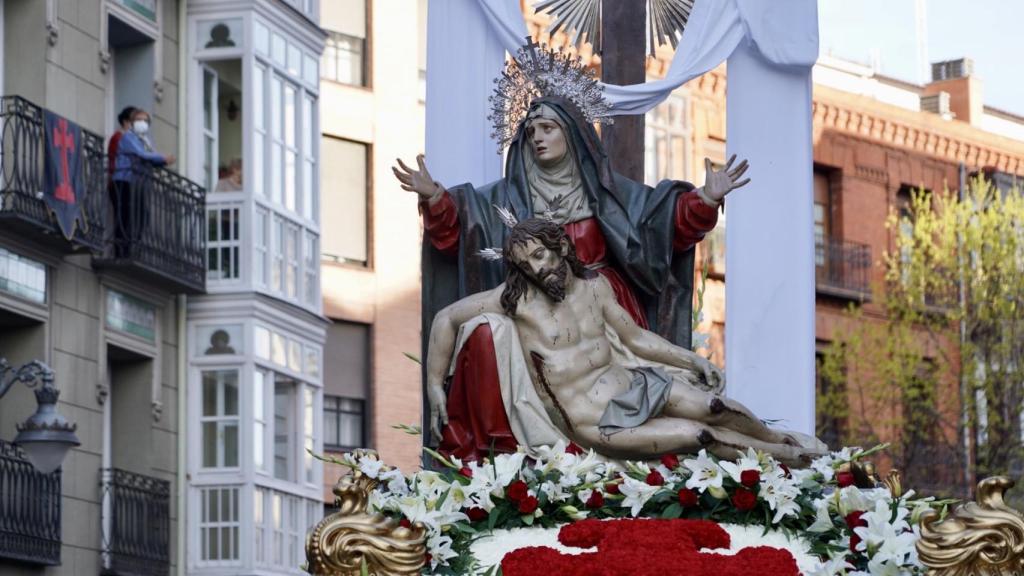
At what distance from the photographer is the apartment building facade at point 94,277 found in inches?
1111

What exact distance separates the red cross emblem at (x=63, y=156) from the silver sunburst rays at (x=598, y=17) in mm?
13189

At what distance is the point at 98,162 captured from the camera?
2969cm

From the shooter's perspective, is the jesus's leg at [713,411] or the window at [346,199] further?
the window at [346,199]

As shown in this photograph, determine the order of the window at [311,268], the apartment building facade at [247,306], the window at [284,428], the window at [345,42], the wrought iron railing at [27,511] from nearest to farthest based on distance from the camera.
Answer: the wrought iron railing at [27,511], the apartment building facade at [247,306], the window at [284,428], the window at [311,268], the window at [345,42]

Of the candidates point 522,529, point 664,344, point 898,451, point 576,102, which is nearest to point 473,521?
point 522,529

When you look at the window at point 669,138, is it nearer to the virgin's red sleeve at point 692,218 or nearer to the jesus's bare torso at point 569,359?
the virgin's red sleeve at point 692,218

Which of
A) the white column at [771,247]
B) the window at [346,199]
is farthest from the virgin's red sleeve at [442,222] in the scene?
the window at [346,199]

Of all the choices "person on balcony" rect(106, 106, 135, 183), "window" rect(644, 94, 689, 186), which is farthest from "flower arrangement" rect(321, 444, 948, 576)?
"window" rect(644, 94, 689, 186)

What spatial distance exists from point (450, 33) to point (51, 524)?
14843mm

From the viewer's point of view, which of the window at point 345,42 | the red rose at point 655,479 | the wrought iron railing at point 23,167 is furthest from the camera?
the window at point 345,42

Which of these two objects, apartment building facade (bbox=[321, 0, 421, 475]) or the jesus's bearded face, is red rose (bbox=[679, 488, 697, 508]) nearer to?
the jesus's bearded face

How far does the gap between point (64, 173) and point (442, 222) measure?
15.8 metres

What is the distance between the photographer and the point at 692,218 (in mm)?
13547

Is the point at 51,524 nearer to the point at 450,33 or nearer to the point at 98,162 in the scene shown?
the point at 98,162
